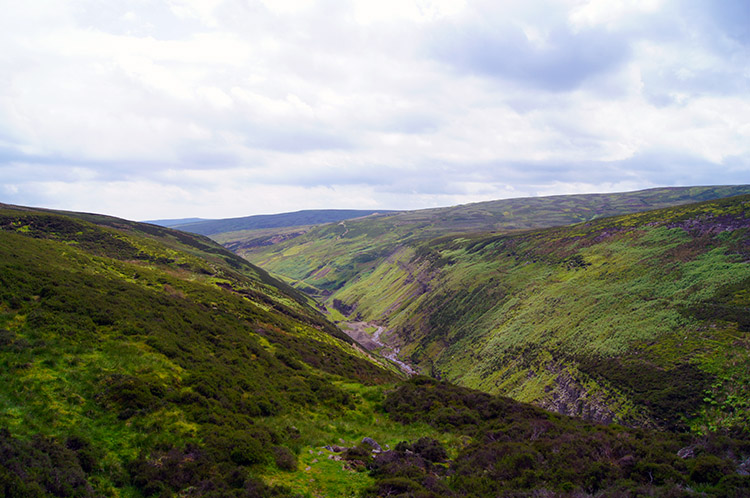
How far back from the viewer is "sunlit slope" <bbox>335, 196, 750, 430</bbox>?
4131 centimetres

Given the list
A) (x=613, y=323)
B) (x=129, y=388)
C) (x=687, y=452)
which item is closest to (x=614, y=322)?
(x=613, y=323)

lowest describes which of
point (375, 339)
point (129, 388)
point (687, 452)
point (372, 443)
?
point (375, 339)

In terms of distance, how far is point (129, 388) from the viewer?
17.3 m

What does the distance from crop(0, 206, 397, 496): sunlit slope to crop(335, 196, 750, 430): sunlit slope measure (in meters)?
38.1

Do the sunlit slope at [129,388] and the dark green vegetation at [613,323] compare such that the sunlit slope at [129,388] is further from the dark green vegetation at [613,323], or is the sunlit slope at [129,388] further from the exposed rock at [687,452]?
the dark green vegetation at [613,323]

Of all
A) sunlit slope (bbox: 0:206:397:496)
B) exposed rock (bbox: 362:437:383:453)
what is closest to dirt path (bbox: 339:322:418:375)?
sunlit slope (bbox: 0:206:397:496)

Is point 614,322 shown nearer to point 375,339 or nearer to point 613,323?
point 613,323

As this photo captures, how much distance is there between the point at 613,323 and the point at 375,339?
7662cm

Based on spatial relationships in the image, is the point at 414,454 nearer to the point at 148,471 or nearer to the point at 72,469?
the point at 148,471

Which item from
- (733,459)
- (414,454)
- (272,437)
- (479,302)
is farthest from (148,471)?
(479,302)

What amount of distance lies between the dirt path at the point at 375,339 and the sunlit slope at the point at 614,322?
14.6 ft

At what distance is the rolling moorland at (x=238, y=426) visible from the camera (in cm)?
1289

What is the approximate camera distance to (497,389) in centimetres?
6150

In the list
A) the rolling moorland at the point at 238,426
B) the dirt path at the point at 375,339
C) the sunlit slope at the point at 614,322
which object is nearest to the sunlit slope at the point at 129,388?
the rolling moorland at the point at 238,426
